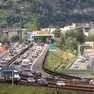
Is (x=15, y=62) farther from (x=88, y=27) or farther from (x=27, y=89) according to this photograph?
(x=88, y=27)

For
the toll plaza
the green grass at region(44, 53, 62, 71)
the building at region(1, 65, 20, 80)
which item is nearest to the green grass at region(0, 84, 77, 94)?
the building at region(1, 65, 20, 80)

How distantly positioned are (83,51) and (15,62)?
104ft

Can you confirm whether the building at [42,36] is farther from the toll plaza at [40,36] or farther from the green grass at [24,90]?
the green grass at [24,90]

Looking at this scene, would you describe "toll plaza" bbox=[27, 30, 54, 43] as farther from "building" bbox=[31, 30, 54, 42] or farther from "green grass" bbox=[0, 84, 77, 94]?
"green grass" bbox=[0, 84, 77, 94]

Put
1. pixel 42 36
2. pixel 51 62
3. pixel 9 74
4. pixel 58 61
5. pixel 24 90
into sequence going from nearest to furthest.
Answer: pixel 24 90, pixel 9 74, pixel 51 62, pixel 58 61, pixel 42 36

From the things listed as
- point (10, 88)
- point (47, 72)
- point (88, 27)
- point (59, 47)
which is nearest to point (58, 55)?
point (59, 47)

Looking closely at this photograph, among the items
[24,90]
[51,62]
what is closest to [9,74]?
[24,90]

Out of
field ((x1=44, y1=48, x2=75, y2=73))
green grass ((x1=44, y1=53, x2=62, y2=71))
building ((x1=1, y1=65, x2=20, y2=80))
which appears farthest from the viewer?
field ((x1=44, y1=48, x2=75, y2=73))

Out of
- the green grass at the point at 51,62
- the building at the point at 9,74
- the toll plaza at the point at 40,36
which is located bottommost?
the toll plaza at the point at 40,36

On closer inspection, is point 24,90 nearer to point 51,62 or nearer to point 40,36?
point 51,62

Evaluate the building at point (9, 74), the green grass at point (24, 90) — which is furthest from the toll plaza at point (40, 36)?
the green grass at point (24, 90)

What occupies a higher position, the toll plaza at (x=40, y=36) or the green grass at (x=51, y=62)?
the green grass at (x=51, y=62)

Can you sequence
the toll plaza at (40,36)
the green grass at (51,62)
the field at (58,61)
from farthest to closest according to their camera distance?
the toll plaza at (40,36)
the field at (58,61)
the green grass at (51,62)

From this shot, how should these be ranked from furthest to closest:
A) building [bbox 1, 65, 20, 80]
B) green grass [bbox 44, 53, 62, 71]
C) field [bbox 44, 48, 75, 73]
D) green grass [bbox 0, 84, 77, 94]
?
field [bbox 44, 48, 75, 73] < green grass [bbox 44, 53, 62, 71] < building [bbox 1, 65, 20, 80] < green grass [bbox 0, 84, 77, 94]
